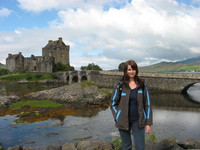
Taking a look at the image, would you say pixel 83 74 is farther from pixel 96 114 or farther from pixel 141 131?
pixel 141 131

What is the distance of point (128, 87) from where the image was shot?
542 centimetres

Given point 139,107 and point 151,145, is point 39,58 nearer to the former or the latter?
point 151,145

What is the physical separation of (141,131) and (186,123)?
14.1 metres

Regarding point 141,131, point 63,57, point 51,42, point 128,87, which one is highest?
point 51,42

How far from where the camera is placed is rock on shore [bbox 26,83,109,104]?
29375mm

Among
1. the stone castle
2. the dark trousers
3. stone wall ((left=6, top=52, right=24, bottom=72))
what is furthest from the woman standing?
stone wall ((left=6, top=52, right=24, bottom=72))

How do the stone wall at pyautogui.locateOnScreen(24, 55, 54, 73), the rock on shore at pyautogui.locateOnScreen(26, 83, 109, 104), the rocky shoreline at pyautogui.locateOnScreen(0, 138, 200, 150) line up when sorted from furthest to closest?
1. the stone wall at pyautogui.locateOnScreen(24, 55, 54, 73)
2. the rock on shore at pyautogui.locateOnScreen(26, 83, 109, 104)
3. the rocky shoreline at pyautogui.locateOnScreen(0, 138, 200, 150)

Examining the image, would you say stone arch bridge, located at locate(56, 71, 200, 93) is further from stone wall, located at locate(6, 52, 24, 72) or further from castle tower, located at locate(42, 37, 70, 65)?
stone wall, located at locate(6, 52, 24, 72)

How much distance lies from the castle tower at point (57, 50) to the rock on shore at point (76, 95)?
5863 cm

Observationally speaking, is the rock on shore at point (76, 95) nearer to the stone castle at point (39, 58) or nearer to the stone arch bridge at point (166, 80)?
the stone arch bridge at point (166, 80)

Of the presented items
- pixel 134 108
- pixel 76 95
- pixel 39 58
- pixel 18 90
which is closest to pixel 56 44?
pixel 39 58

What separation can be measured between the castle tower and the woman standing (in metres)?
86.2

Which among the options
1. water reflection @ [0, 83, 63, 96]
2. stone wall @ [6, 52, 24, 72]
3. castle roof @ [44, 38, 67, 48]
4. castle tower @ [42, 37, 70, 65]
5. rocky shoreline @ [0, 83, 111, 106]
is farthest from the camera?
stone wall @ [6, 52, 24, 72]

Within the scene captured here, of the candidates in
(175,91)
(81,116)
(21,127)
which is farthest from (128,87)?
(175,91)
